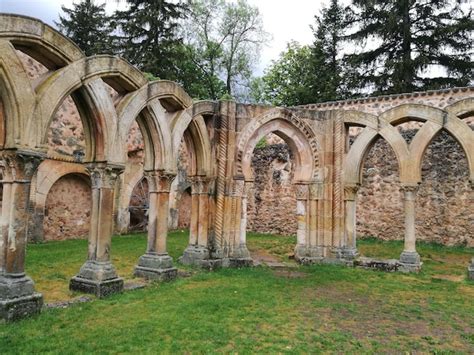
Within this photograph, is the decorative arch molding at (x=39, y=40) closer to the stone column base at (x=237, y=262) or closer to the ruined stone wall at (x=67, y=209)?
the stone column base at (x=237, y=262)

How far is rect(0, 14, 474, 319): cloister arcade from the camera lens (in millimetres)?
5324

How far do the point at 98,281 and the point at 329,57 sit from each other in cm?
2518

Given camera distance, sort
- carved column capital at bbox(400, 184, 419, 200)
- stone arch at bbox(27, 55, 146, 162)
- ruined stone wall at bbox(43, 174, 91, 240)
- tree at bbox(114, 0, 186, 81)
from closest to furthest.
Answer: stone arch at bbox(27, 55, 146, 162)
carved column capital at bbox(400, 184, 419, 200)
ruined stone wall at bbox(43, 174, 91, 240)
tree at bbox(114, 0, 186, 81)

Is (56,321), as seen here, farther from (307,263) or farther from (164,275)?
(307,263)

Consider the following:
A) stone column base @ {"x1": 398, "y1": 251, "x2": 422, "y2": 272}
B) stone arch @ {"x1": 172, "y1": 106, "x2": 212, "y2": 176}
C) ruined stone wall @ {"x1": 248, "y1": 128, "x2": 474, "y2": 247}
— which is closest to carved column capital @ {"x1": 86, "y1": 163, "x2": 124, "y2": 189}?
stone arch @ {"x1": 172, "y1": 106, "x2": 212, "y2": 176}

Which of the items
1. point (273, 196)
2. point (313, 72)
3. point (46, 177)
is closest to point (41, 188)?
point (46, 177)

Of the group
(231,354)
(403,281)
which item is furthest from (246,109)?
(231,354)

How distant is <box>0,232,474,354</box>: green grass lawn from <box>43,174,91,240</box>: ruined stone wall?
489cm

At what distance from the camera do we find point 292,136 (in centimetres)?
1068

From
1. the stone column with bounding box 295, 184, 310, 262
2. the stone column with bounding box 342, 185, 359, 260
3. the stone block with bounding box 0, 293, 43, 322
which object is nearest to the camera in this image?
the stone block with bounding box 0, 293, 43, 322

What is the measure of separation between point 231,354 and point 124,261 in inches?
241

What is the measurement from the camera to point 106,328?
5.01m

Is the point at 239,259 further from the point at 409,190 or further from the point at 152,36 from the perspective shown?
the point at 152,36

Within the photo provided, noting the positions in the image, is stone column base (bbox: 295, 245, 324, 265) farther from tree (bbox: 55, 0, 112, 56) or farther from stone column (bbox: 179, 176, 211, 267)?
tree (bbox: 55, 0, 112, 56)
